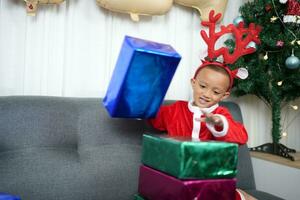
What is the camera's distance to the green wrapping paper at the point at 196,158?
37.8 inches

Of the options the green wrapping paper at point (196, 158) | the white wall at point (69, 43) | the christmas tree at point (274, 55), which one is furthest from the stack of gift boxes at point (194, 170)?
the christmas tree at point (274, 55)

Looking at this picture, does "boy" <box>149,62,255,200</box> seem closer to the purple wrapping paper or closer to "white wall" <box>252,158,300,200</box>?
the purple wrapping paper

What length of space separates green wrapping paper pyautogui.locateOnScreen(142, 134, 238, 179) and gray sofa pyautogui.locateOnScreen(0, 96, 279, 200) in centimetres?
40

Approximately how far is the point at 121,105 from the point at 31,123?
40 centimetres

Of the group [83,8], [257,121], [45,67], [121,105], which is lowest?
[257,121]

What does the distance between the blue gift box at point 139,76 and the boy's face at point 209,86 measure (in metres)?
0.23

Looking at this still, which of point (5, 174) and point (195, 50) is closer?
point (5, 174)

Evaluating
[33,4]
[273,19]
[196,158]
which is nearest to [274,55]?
[273,19]

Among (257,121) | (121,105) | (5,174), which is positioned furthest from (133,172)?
(257,121)

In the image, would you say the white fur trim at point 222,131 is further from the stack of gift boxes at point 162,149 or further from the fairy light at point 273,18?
the fairy light at point 273,18

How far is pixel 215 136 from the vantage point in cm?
133

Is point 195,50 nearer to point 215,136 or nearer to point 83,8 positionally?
point 83,8

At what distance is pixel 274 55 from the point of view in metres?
1.93

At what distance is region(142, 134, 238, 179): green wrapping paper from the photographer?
0.96 m
